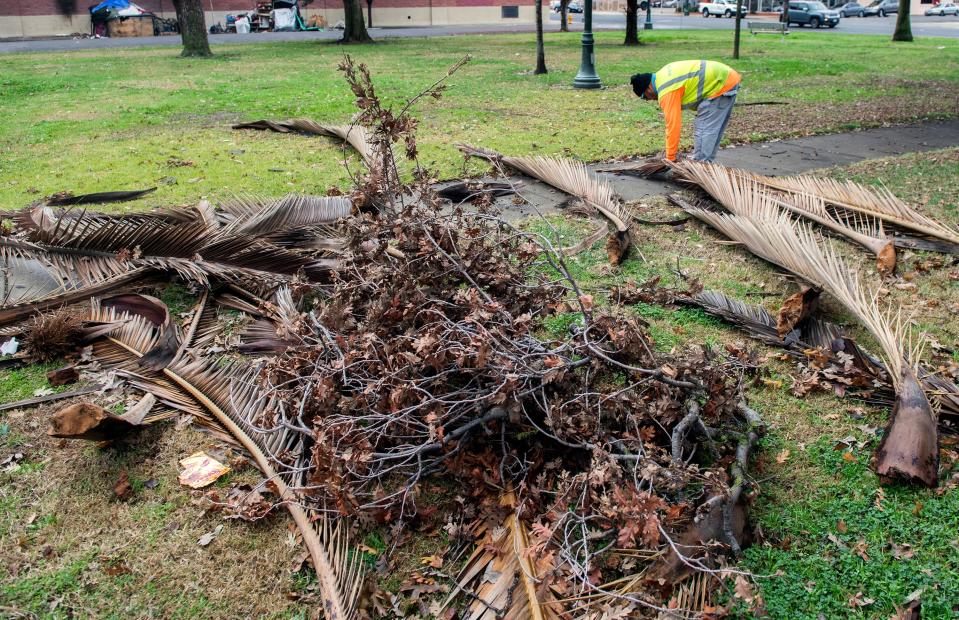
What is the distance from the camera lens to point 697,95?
24.2ft

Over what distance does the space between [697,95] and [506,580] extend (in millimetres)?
6039

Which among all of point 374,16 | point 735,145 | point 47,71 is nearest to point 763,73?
point 735,145

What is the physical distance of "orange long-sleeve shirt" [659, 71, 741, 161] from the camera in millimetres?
7199

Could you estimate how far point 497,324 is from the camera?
3354 millimetres

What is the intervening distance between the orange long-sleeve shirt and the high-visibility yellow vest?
0.04 m

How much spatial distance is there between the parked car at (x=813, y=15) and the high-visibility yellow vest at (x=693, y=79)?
37233mm

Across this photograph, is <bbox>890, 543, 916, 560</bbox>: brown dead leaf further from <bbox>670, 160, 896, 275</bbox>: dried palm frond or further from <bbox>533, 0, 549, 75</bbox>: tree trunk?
<bbox>533, 0, 549, 75</bbox>: tree trunk

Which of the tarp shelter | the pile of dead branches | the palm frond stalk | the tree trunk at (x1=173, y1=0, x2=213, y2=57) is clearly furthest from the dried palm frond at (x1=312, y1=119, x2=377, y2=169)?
the tarp shelter

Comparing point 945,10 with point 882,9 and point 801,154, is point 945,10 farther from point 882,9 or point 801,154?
point 801,154

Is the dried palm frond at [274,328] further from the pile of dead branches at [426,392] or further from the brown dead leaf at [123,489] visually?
the brown dead leaf at [123,489]

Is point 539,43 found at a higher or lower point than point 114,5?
lower

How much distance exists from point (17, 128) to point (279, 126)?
4.13m

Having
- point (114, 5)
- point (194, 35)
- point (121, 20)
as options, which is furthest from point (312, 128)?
point (114, 5)

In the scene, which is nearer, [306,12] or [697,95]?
[697,95]
